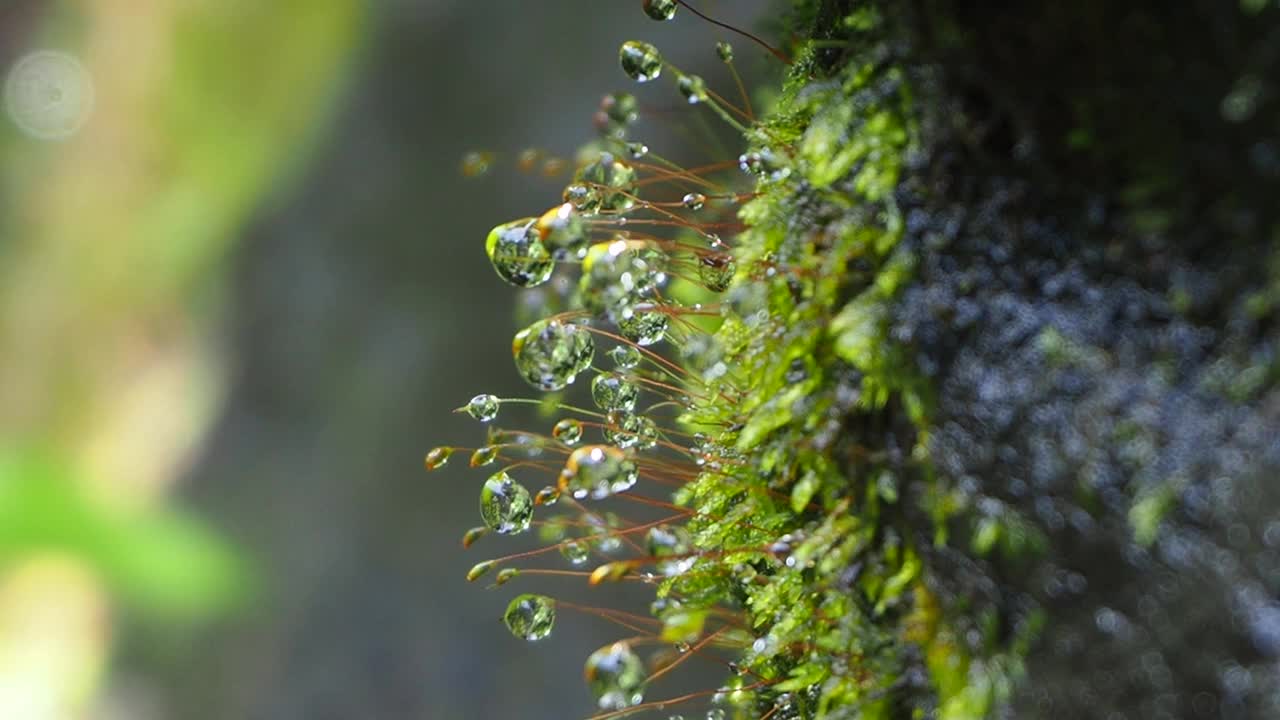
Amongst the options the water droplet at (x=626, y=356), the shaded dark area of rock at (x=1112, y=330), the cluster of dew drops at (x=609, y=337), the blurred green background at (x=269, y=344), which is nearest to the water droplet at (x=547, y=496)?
the cluster of dew drops at (x=609, y=337)

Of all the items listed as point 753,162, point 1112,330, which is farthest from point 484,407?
point 1112,330

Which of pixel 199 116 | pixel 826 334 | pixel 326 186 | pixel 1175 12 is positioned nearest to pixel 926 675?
pixel 826 334

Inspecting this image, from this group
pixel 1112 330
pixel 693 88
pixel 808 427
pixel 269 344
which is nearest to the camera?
pixel 1112 330

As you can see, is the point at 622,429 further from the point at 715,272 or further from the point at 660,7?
the point at 660,7

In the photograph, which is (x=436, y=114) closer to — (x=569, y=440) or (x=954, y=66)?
(x=569, y=440)

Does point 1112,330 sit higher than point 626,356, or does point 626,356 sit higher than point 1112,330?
point 1112,330

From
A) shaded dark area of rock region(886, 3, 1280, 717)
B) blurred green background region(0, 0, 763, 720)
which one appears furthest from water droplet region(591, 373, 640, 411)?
blurred green background region(0, 0, 763, 720)

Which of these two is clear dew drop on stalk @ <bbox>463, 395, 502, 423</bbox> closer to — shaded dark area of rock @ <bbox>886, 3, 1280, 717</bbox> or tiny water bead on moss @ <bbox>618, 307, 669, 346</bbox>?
tiny water bead on moss @ <bbox>618, 307, 669, 346</bbox>

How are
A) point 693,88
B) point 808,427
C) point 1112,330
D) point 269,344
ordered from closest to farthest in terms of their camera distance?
point 1112,330 < point 808,427 < point 693,88 < point 269,344
